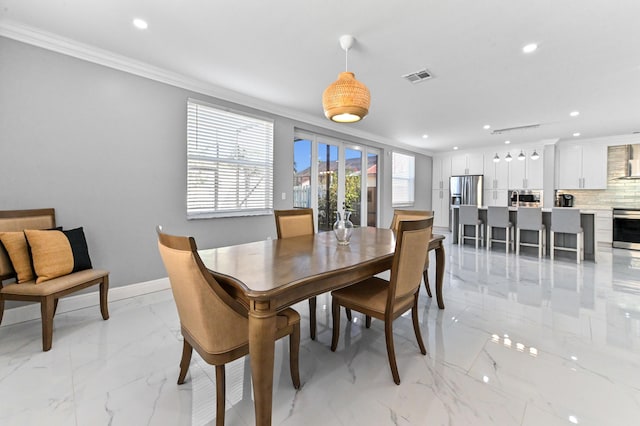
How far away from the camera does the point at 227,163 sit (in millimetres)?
3797

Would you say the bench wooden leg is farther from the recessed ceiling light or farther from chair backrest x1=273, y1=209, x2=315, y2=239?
the recessed ceiling light

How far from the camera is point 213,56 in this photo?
2832 mm

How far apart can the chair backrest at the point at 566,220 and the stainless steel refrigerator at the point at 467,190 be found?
2.77 m

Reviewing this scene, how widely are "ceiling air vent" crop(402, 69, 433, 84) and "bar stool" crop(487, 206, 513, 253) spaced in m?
3.52

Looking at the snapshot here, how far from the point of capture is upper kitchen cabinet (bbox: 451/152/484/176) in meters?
7.91

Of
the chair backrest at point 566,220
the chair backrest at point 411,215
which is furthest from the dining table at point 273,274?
the chair backrest at point 566,220

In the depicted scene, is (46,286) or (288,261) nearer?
(288,261)

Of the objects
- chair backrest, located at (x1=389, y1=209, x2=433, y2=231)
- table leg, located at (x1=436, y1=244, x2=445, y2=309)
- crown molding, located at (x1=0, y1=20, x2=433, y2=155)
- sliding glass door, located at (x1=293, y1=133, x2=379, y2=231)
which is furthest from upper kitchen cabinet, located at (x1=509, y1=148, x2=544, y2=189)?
crown molding, located at (x1=0, y1=20, x2=433, y2=155)

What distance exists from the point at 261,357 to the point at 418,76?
131 inches

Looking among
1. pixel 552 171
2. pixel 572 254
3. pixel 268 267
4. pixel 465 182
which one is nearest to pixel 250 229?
pixel 268 267

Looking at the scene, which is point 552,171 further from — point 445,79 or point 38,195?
point 38,195

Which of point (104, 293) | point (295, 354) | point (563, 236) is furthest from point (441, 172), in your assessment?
point (104, 293)

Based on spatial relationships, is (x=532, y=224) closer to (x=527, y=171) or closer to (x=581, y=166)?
(x=527, y=171)

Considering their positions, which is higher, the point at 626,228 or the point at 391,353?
the point at 626,228
